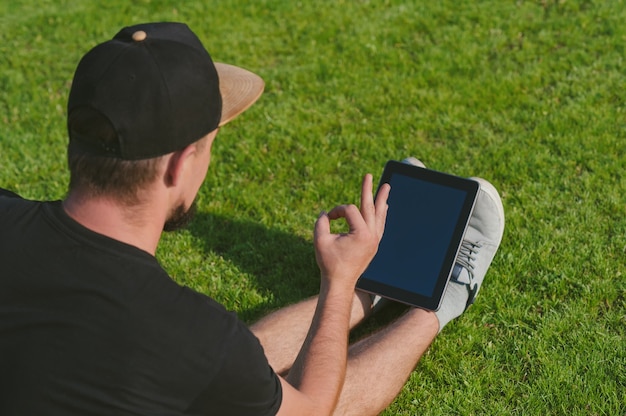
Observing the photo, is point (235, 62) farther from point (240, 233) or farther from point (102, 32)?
point (240, 233)

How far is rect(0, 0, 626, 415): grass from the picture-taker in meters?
4.49

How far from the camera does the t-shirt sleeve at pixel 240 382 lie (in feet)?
8.71

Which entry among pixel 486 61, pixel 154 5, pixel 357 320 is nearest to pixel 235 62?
pixel 154 5

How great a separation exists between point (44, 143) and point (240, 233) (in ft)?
6.94

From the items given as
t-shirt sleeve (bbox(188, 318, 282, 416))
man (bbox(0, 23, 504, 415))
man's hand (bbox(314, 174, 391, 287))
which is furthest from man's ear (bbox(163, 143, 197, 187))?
man's hand (bbox(314, 174, 391, 287))

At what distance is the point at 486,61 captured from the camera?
7102mm

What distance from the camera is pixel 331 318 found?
10.4 feet

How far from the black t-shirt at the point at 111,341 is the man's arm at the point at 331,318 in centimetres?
30

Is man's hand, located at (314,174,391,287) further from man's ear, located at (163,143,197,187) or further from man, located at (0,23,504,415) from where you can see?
man's ear, located at (163,143,197,187)

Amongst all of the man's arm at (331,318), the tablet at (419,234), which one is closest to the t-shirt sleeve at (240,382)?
the man's arm at (331,318)

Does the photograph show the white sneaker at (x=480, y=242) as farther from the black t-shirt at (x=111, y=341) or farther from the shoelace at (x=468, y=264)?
the black t-shirt at (x=111, y=341)

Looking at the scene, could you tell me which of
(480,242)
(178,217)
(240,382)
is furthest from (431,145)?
(240,382)

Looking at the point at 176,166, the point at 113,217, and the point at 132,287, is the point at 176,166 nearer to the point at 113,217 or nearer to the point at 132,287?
the point at 113,217

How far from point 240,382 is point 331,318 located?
0.61 m
